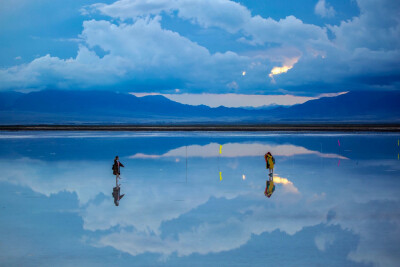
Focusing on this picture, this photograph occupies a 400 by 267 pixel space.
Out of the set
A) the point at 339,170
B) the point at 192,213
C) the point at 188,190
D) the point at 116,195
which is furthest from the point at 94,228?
the point at 339,170

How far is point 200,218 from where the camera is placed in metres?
12.2

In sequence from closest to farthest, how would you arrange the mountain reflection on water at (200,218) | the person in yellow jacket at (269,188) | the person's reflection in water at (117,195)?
the mountain reflection on water at (200,218) < the person's reflection in water at (117,195) < the person in yellow jacket at (269,188)

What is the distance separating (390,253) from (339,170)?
1396cm

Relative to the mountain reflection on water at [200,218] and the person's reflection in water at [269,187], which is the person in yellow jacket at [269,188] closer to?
the person's reflection in water at [269,187]

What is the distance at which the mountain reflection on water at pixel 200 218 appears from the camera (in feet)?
30.4

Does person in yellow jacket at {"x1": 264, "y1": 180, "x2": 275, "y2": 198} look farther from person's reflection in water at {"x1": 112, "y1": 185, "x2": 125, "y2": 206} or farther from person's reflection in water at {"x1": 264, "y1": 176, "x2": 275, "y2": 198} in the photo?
person's reflection in water at {"x1": 112, "y1": 185, "x2": 125, "y2": 206}

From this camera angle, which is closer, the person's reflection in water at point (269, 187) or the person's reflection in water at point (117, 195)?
the person's reflection in water at point (117, 195)

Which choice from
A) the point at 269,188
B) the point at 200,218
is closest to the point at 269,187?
the point at 269,188

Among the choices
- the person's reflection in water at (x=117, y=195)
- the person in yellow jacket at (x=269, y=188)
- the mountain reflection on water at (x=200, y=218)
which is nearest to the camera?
the mountain reflection on water at (x=200, y=218)

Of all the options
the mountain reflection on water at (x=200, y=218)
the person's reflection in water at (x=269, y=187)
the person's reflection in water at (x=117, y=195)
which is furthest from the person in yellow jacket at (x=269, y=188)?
the person's reflection in water at (x=117, y=195)

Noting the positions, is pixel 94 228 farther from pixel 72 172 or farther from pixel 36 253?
pixel 72 172

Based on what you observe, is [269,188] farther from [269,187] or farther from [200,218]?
[200,218]

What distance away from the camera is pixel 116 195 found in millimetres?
15812

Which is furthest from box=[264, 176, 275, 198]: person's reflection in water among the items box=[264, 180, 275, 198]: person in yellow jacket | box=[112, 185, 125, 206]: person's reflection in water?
box=[112, 185, 125, 206]: person's reflection in water
